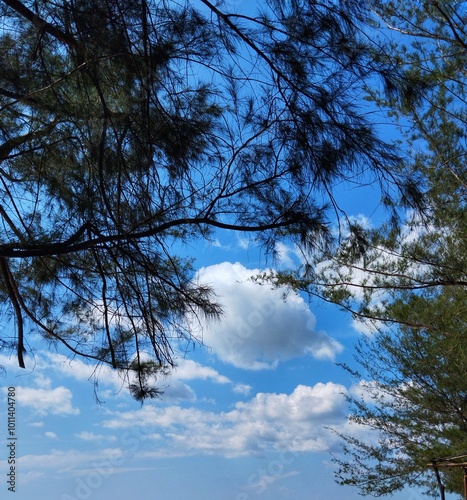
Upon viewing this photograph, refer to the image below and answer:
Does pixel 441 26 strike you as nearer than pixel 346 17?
No

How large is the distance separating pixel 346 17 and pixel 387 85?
30 centimetres

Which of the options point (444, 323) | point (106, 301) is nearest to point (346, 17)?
point (106, 301)

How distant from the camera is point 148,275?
2527 millimetres

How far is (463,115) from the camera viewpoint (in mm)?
3746

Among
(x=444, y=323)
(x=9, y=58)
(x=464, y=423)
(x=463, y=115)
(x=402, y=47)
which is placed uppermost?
(x=402, y=47)

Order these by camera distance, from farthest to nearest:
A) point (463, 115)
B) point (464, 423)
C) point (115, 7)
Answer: point (464, 423) → point (463, 115) → point (115, 7)

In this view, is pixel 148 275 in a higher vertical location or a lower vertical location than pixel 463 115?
lower

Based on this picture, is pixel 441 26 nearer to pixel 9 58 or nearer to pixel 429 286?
pixel 429 286

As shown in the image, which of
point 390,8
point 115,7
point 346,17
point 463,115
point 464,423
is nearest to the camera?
point 115,7

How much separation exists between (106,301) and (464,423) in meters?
4.08

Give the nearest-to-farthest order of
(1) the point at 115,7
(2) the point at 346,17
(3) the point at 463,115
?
1. (1) the point at 115,7
2. (2) the point at 346,17
3. (3) the point at 463,115

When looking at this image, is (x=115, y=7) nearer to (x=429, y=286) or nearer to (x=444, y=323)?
(x=429, y=286)

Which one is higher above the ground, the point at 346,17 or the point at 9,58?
the point at 9,58

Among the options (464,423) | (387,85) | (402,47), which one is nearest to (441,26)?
(402,47)
